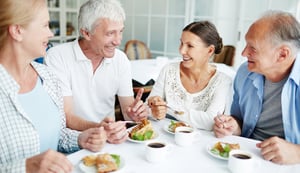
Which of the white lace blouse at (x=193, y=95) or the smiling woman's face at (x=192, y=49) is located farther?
the smiling woman's face at (x=192, y=49)

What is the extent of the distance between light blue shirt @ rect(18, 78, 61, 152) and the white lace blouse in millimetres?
671

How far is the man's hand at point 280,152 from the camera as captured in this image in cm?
111

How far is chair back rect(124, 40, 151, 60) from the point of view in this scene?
171 inches

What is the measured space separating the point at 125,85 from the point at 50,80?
62 cm

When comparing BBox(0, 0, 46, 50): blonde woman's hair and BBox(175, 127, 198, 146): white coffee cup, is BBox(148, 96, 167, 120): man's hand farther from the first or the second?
BBox(0, 0, 46, 50): blonde woman's hair

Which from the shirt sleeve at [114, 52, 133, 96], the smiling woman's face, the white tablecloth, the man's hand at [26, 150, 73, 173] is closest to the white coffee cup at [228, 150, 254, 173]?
the man's hand at [26, 150, 73, 173]

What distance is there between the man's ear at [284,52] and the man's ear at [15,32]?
3.72ft

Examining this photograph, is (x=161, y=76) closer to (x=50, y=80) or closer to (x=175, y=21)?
(x=50, y=80)

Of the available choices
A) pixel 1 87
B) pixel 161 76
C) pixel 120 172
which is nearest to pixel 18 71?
pixel 1 87

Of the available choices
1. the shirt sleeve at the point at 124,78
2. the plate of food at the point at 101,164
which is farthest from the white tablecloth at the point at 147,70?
the plate of food at the point at 101,164

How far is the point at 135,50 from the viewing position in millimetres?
4426

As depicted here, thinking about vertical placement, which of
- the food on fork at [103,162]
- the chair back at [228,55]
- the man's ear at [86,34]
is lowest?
the food on fork at [103,162]

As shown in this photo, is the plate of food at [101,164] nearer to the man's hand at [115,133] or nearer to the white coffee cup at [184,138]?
the man's hand at [115,133]

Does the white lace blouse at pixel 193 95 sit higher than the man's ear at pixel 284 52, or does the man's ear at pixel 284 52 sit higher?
the man's ear at pixel 284 52
